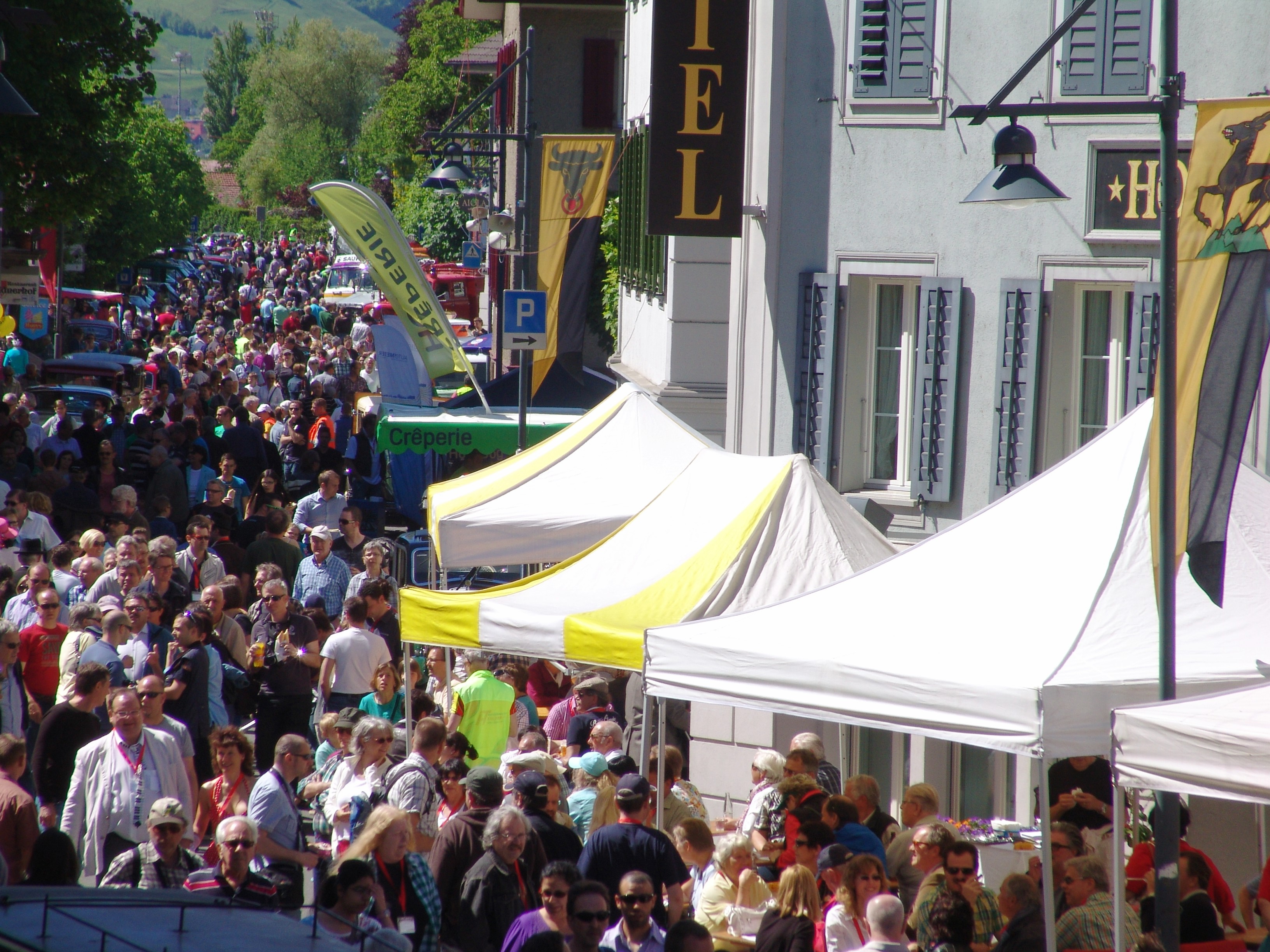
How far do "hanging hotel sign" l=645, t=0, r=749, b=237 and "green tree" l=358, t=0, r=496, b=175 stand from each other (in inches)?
1745

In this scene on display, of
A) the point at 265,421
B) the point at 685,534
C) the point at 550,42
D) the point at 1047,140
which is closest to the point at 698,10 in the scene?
the point at 1047,140

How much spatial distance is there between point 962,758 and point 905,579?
3.78 meters

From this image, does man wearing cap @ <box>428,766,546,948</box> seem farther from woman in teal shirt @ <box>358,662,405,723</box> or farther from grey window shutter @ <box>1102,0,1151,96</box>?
grey window shutter @ <box>1102,0,1151,96</box>

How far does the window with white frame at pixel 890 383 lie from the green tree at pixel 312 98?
382ft

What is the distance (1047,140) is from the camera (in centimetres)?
1188

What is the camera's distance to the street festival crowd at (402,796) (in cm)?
711

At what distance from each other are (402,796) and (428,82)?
203 feet

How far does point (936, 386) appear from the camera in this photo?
12.3 m

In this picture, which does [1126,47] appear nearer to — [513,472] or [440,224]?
[513,472]

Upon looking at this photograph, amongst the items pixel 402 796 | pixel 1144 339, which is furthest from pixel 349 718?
pixel 1144 339

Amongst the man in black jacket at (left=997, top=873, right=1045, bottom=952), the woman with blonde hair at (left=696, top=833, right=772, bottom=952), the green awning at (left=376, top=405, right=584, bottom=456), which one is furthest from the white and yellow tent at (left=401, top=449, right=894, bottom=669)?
the green awning at (left=376, top=405, right=584, bottom=456)

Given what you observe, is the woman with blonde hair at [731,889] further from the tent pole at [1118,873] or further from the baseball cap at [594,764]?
the baseball cap at [594,764]

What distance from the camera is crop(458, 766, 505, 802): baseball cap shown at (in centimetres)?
795

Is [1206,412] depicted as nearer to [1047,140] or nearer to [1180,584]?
[1180,584]
